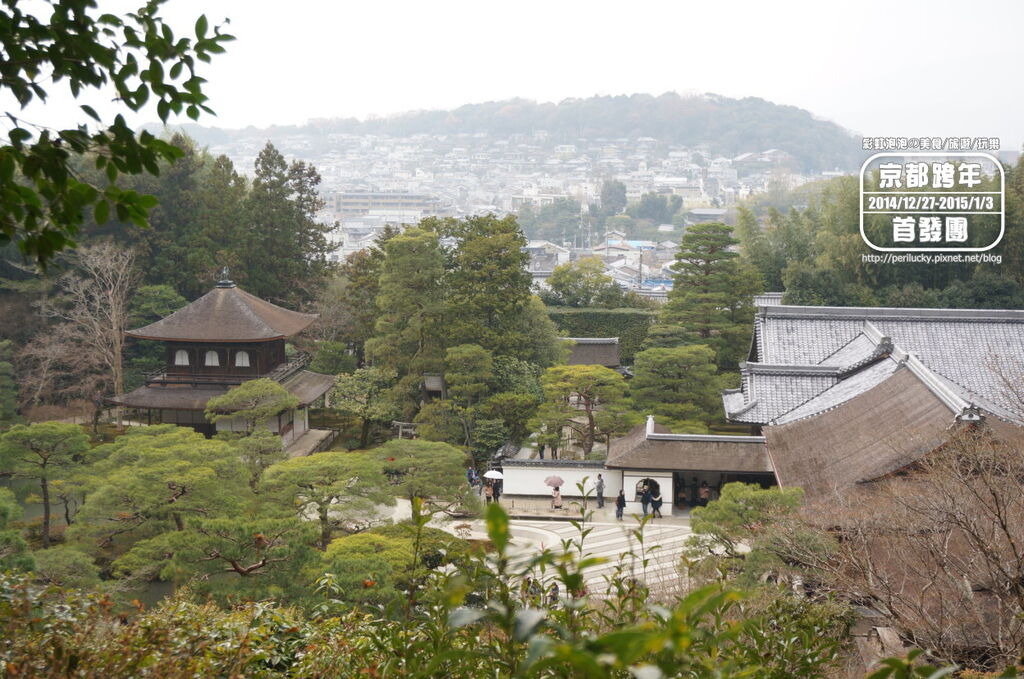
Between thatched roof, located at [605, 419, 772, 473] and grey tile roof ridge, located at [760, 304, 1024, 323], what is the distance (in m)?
4.40

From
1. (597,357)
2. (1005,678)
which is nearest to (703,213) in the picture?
(597,357)

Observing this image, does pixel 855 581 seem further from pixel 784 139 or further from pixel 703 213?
pixel 784 139

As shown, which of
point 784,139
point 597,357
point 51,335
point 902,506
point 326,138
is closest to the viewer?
point 902,506

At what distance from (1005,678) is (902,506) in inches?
307

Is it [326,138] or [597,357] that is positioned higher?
[326,138]

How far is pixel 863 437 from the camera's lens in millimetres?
13086

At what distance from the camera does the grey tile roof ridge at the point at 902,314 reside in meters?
19.4

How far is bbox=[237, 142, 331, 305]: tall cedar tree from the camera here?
27.4 m

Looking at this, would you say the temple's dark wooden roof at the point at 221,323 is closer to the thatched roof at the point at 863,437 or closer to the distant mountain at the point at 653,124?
the thatched roof at the point at 863,437

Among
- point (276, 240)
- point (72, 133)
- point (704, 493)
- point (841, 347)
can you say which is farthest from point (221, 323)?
point (72, 133)

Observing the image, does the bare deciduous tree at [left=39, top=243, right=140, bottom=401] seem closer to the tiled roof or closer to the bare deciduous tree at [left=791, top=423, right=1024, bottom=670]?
the tiled roof

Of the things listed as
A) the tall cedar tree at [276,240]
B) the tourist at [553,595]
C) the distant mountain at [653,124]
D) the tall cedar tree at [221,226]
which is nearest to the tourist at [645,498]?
the tourist at [553,595]

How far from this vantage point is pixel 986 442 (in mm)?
9469

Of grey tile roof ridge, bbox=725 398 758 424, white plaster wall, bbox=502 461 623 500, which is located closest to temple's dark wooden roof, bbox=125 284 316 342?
white plaster wall, bbox=502 461 623 500
